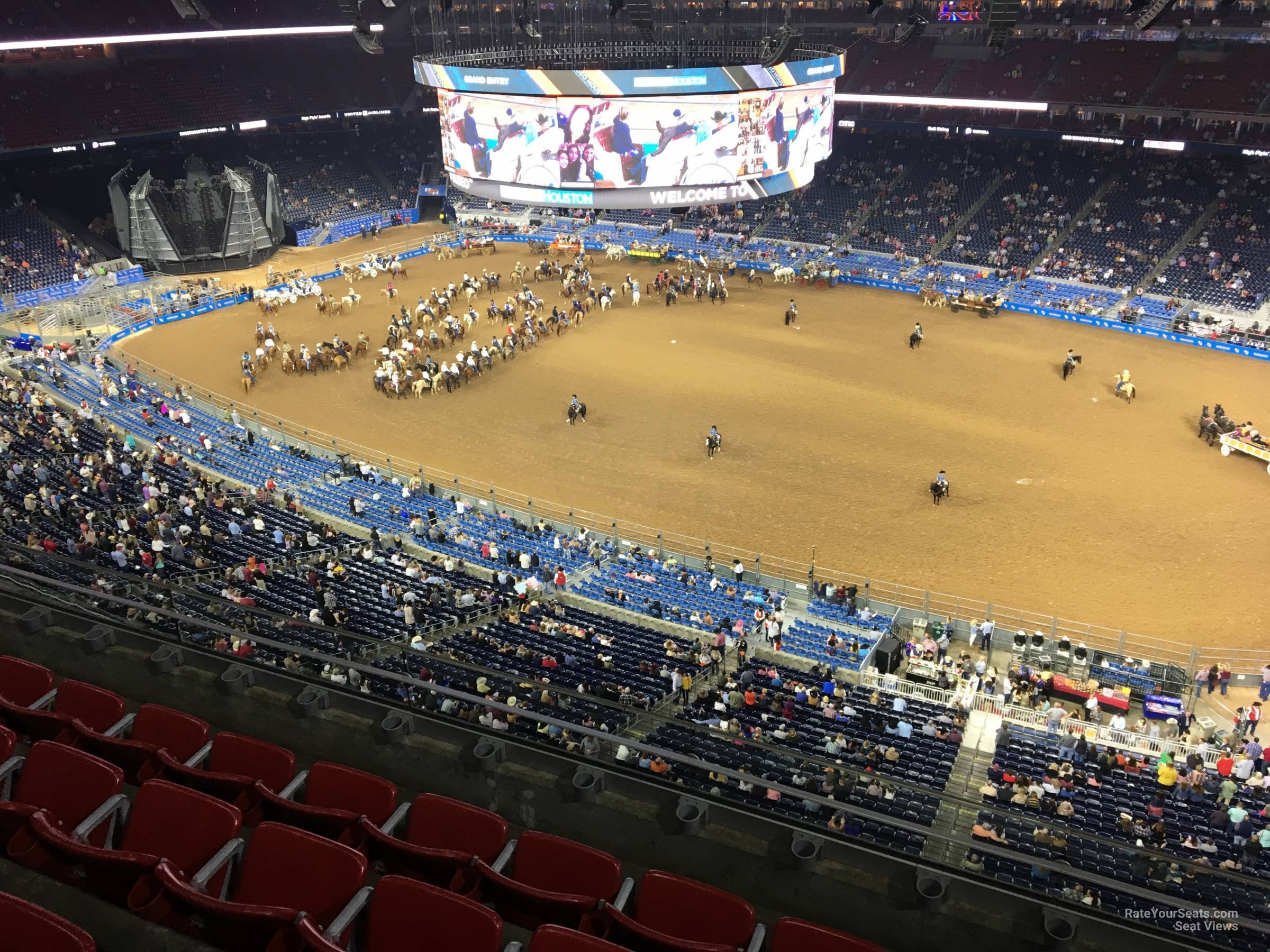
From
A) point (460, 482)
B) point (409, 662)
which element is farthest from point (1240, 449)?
point (409, 662)

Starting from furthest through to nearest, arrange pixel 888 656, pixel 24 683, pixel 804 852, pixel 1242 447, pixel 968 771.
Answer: pixel 1242 447 → pixel 888 656 → pixel 968 771 → pixel 24 683 → pixel 804 852

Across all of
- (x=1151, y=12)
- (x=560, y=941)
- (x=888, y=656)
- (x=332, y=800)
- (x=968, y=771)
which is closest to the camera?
(x=560, y=941)

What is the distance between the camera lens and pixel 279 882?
19.5 ft

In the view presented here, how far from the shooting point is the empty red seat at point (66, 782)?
6754mm

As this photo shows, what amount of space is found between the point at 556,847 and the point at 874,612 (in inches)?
769

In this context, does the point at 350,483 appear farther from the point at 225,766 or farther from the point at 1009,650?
the point at 225,766

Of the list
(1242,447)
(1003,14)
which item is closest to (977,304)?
(1242,447)

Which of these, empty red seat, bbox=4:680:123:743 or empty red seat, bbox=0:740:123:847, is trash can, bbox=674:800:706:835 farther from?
empty red seat, bbox=4:680:123:743

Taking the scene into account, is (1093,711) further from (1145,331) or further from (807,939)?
(1145,331)

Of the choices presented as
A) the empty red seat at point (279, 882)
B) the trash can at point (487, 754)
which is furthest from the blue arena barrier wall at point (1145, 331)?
the empty red seat at point (279, 882)

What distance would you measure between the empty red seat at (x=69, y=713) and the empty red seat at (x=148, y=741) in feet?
0.36

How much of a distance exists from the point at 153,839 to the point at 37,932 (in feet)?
4.27

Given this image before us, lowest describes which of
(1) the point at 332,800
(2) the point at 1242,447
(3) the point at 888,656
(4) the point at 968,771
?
(3) the point at 888,656

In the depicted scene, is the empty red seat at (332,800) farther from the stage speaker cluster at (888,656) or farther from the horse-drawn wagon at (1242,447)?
the horse-drawn wagon at (1242,447)
